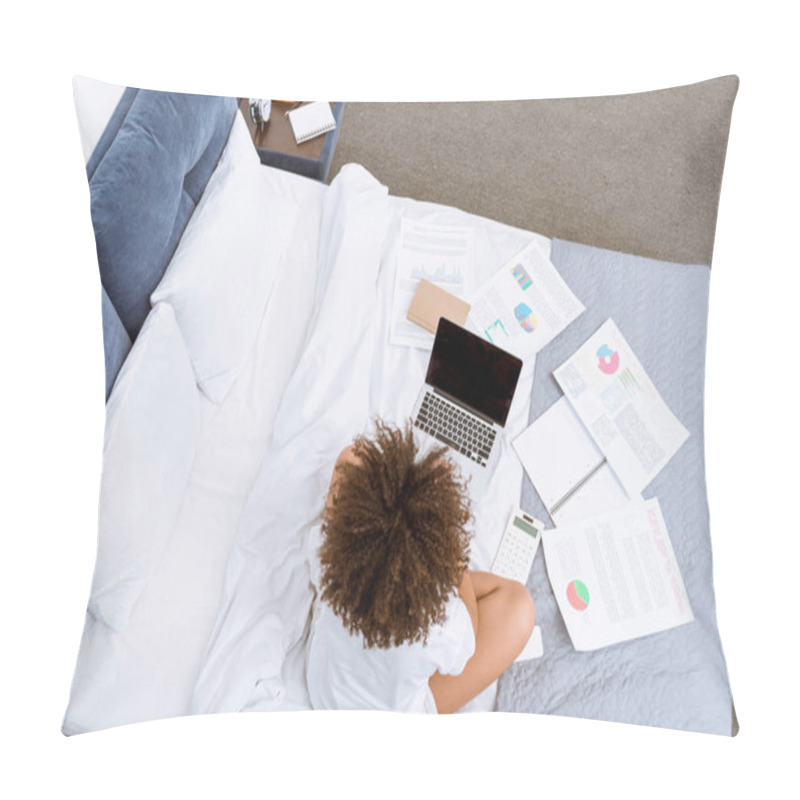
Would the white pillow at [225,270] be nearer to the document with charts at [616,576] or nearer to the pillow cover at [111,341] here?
the pillow cover at [111,341]

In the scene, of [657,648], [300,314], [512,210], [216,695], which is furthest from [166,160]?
[657,648]

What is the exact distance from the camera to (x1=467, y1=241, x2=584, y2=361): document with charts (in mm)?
1293

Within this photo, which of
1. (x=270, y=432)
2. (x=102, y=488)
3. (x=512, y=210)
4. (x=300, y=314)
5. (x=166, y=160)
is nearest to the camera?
(x=102, y=488)

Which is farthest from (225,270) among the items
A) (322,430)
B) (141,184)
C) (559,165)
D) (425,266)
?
(559,165)

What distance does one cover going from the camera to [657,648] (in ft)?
3.68

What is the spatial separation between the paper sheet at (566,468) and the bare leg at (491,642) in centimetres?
22

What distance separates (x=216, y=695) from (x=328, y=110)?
1.26m

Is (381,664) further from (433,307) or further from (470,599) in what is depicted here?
(433,307)

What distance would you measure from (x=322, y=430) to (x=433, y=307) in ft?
1.27

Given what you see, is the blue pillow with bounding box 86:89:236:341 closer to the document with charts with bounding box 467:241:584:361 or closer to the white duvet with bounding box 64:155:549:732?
the white duvet with bounding box 64:155:549:732

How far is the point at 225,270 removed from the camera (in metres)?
1.07

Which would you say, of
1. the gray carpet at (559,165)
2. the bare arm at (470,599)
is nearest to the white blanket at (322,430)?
the bare arm at (470,599)

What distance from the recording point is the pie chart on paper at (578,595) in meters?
1.14

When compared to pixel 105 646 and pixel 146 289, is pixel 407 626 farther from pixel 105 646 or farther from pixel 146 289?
pixel 146 289
